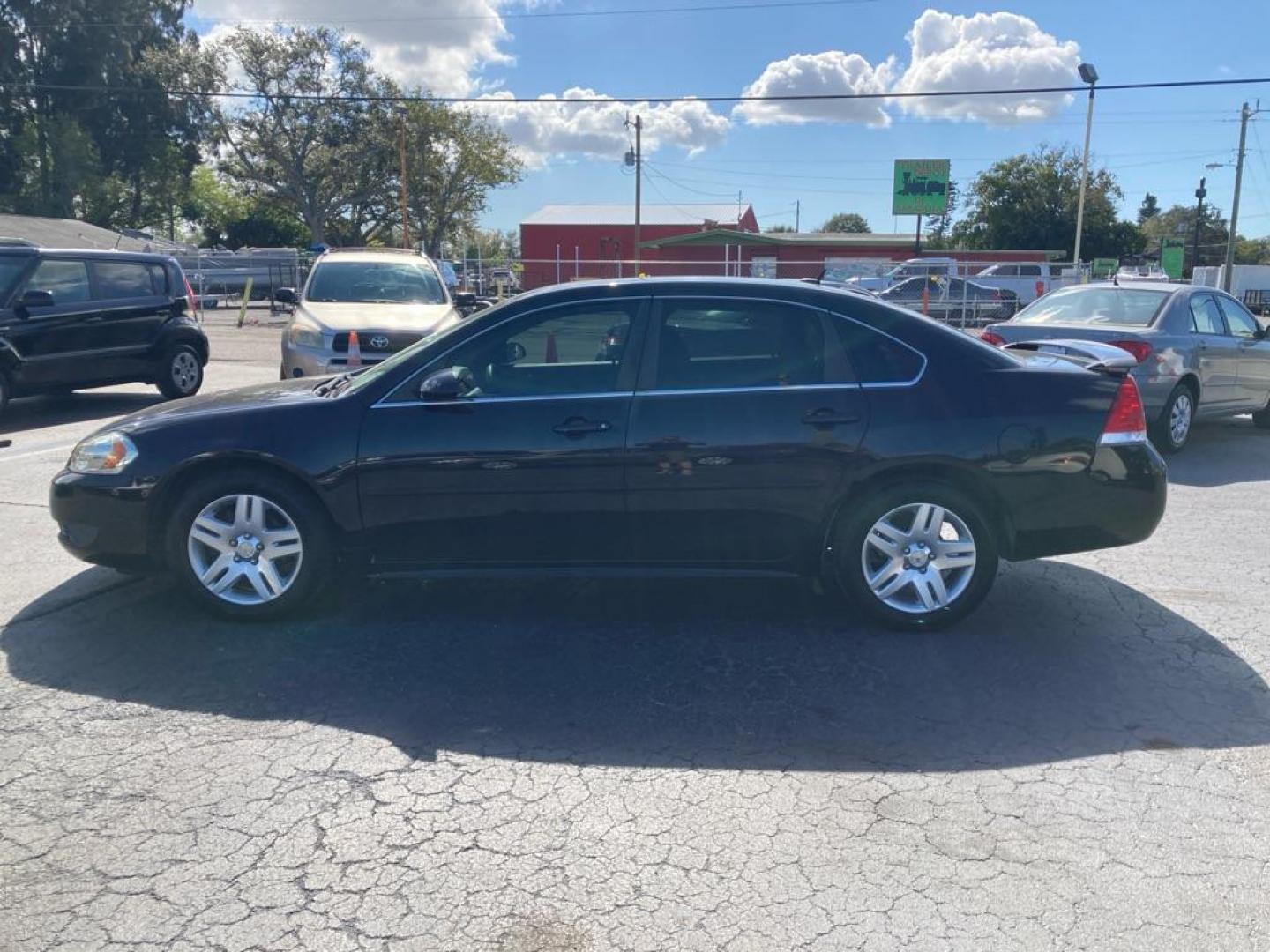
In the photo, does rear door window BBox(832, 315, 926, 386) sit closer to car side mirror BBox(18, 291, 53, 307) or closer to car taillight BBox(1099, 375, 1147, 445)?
car taillight BBox(1099, 375, 1147, 445)

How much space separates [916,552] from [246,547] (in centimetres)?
315

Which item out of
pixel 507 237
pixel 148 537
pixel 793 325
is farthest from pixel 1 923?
pixel 507 237

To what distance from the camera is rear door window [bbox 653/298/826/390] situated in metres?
4.84

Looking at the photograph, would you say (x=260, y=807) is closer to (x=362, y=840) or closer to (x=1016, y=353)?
(x=362, y=840)

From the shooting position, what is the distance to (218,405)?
506cm

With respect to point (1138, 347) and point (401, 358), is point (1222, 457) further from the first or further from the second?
point (401, 358)

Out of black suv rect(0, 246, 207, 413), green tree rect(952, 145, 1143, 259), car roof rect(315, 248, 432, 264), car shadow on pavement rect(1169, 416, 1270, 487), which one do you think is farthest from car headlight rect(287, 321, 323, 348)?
green tree rect(952, 145, 1143, 259)

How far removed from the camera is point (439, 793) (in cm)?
340

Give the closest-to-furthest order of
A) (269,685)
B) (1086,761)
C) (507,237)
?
(1086,761)
(269,685)
(507,237)

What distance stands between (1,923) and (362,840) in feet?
3.11

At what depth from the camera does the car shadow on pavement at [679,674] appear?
3822mm

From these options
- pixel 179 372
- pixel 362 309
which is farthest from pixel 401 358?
pixel 179 372

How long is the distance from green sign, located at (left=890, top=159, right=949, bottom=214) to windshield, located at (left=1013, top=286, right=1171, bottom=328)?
29.7m

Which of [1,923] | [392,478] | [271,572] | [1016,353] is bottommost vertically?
[1,923]
